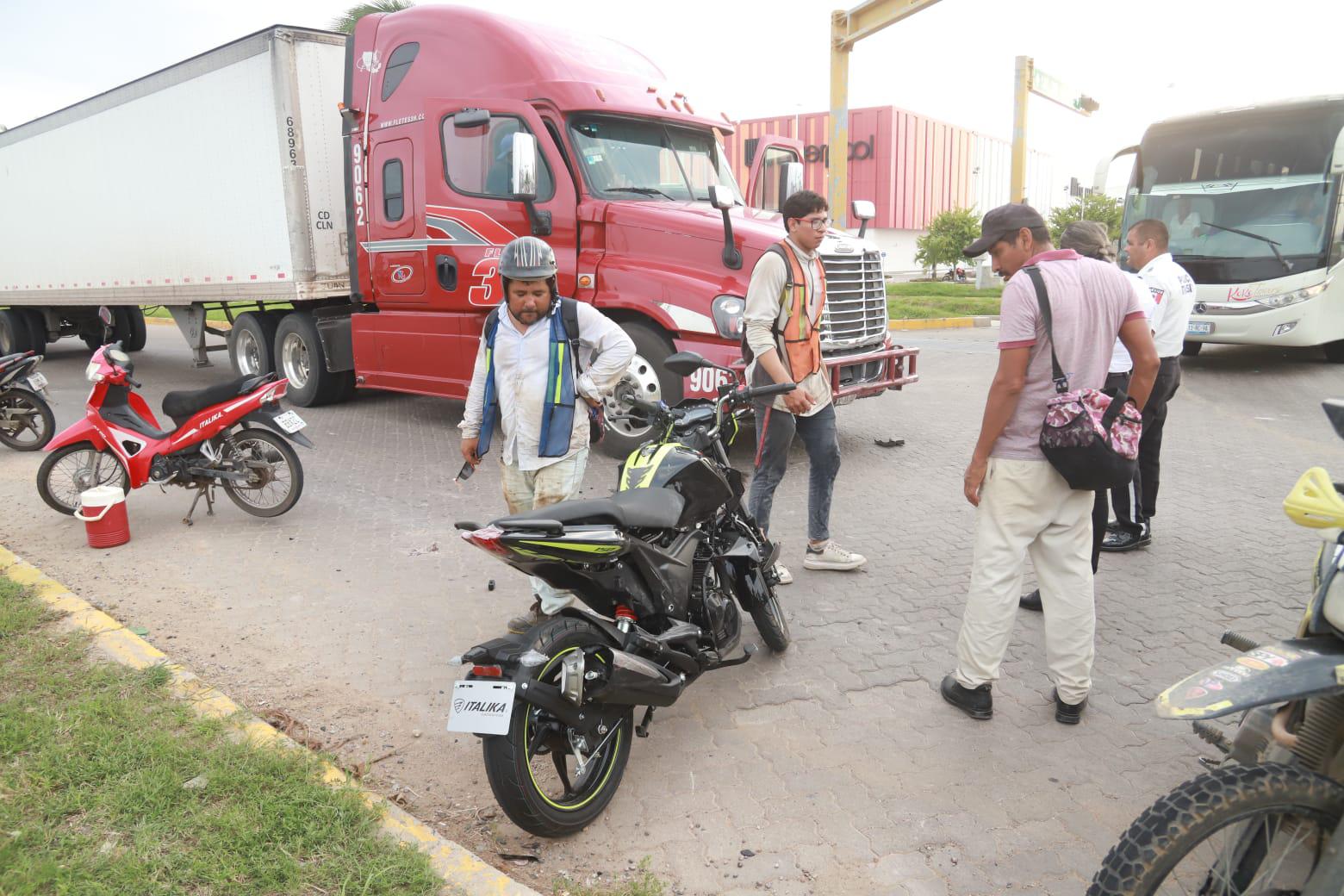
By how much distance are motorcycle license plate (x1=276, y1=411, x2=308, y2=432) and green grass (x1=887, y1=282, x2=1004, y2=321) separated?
12109 mm

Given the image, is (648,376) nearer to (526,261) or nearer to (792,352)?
(792,352)

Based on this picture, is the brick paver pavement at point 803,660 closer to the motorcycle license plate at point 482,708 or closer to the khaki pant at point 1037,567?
the khaki pant at point 1037,567

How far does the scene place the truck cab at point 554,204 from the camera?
694cm

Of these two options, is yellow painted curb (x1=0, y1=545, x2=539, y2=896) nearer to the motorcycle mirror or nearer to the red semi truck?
the motorcycle mirror

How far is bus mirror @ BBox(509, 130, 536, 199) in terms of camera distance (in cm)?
655

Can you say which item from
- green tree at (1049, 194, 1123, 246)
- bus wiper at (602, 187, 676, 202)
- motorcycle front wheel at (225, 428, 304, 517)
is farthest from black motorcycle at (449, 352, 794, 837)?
green tree at (1049, 194, 1123, 246)

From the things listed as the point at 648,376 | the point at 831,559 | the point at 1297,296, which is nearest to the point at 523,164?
the point at 648,376

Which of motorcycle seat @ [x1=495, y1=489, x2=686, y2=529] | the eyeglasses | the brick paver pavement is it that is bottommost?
Result: the brick paver pavement

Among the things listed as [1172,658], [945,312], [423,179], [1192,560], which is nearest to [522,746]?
[1172,658]

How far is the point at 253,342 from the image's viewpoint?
35.5 feet

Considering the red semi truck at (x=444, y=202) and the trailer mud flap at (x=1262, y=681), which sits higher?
the red semi truck at (x=444, y=202)

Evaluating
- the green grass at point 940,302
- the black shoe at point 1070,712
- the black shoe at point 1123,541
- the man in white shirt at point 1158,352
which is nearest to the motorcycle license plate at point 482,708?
the black shoe at point 1070,712

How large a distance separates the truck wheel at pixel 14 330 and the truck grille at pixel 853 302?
49.4 ft

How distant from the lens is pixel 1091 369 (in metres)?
3.25
